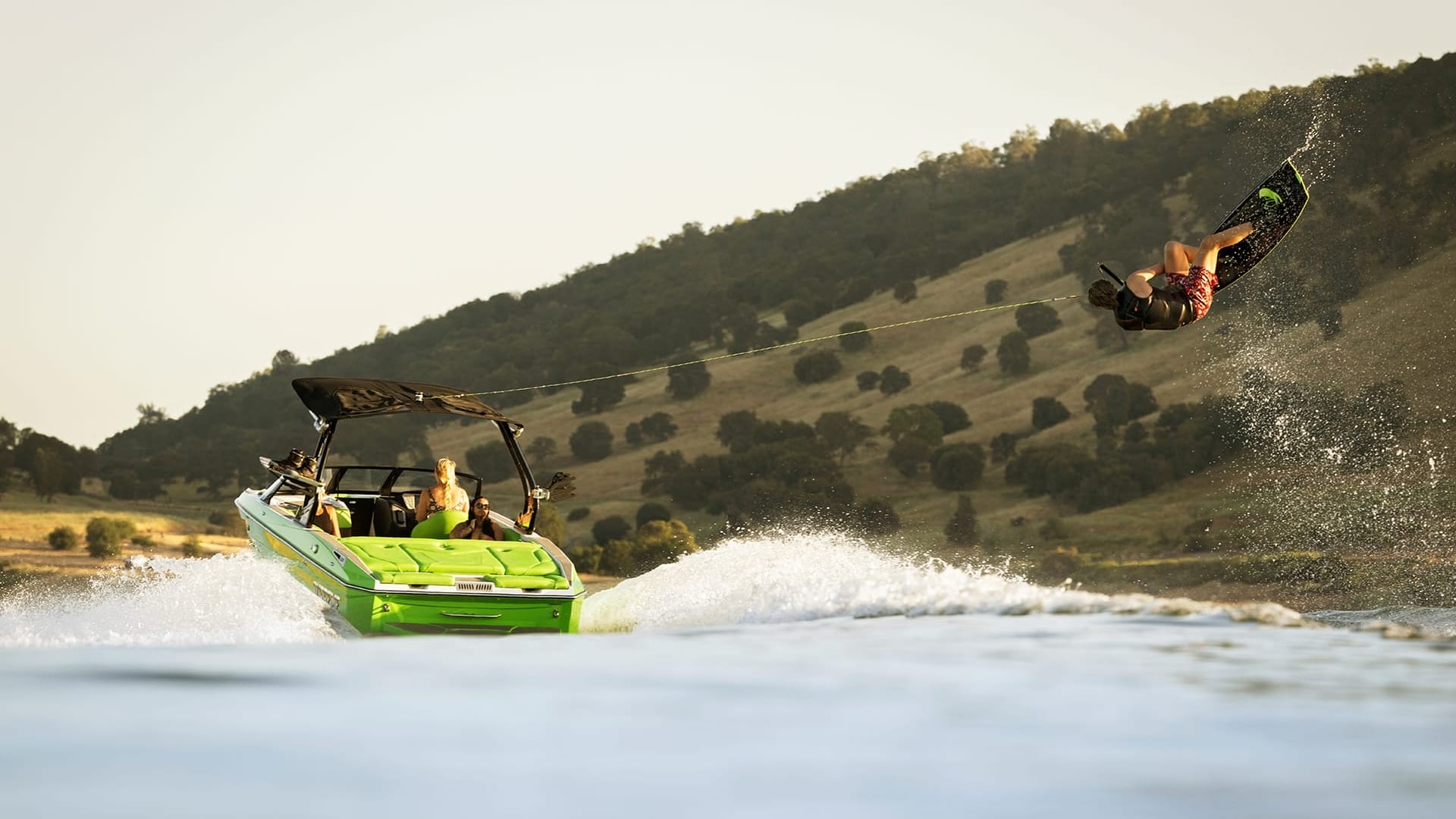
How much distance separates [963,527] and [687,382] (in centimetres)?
Result: 1805

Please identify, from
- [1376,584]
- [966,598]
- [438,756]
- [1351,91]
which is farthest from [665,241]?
[438,756]

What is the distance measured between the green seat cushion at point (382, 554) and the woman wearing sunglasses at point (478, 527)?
2.27 feet

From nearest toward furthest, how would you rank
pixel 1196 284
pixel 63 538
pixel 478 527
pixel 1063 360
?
1. pixel 1196 284
2. pixel 478 527
3. pixel 63 538
4. pixel 1063 360

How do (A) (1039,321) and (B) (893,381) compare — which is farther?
(A) (1039,321)

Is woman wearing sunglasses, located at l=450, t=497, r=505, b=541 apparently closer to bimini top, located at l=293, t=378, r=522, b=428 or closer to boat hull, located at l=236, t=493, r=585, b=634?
bimini top, located at l=293, t=378, r=522, b=428

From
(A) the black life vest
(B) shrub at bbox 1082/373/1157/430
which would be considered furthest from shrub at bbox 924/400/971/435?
(A) the black life vest

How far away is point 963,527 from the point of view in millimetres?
41531

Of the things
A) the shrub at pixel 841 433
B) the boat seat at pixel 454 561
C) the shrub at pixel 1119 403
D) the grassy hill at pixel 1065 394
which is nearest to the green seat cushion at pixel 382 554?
the boat seat at pixel 454 561

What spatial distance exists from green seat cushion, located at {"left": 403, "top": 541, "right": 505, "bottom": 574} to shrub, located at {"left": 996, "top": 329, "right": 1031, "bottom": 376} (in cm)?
4046

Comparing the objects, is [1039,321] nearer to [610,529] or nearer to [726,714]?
[610,529]

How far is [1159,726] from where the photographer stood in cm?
767

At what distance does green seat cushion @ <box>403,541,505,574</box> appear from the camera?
37.8 ft

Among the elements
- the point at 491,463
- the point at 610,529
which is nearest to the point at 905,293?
the point at 491,463

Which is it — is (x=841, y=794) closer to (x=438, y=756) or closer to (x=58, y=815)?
(x=438, y=756)
